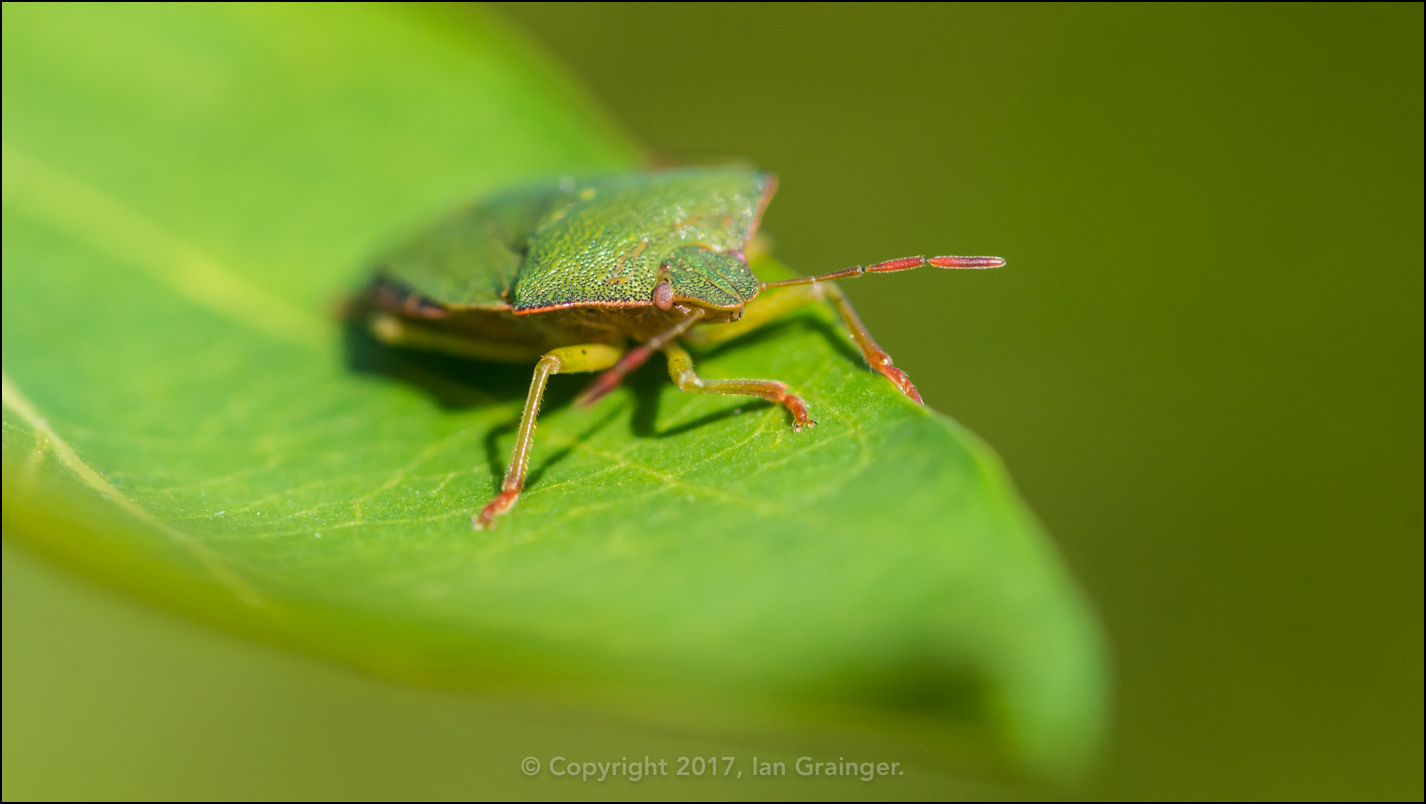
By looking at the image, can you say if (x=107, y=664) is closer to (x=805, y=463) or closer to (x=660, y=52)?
(x=805, y=463)

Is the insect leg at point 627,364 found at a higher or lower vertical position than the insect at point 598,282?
lower

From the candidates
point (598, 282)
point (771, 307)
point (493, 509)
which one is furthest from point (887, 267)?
point (493, 509)

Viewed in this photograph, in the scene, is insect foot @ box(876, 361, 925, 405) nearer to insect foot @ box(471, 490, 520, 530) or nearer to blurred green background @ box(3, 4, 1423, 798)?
insect foot @ box(471, 490, 520, 530)

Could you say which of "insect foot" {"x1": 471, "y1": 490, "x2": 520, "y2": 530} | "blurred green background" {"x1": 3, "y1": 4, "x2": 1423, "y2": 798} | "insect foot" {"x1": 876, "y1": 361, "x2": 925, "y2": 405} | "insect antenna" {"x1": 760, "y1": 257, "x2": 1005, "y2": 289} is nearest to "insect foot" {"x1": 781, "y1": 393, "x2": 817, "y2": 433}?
"insect foot" {"x1": 876, "y1": 361, "x2": 925, "y2": 405}

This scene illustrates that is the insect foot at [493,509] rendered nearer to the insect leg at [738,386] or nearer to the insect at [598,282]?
the insect at [598,282]

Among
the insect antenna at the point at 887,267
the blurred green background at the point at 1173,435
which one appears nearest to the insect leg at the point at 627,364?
the insect antenna at the point at 887,267

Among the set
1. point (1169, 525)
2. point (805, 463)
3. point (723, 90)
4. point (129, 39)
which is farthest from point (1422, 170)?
point (129, 39)

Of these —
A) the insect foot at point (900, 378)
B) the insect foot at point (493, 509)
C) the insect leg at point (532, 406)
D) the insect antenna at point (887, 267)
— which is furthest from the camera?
the insect antenna at point (887, 267)
